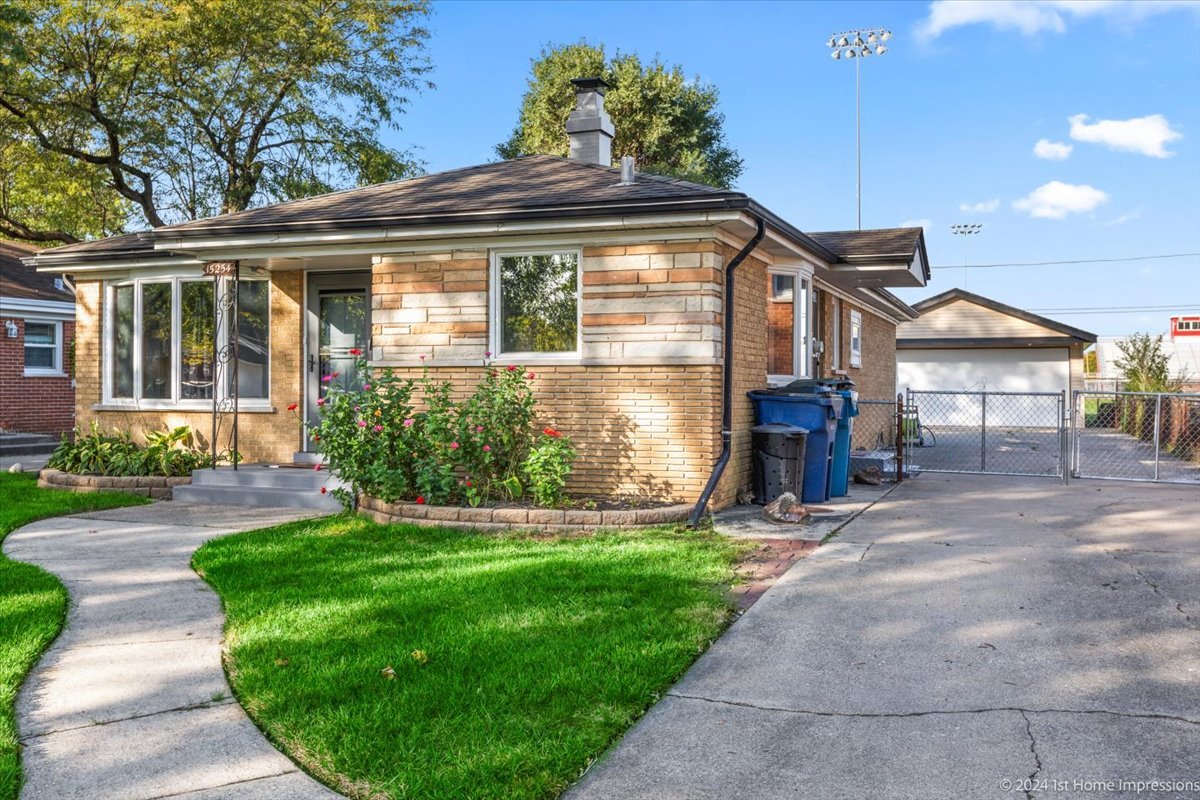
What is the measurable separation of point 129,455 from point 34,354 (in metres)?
11.9

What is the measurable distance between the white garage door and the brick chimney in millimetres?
19120

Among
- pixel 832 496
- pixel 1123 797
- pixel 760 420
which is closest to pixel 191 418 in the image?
pixel 760 420

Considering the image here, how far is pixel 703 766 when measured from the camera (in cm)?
356

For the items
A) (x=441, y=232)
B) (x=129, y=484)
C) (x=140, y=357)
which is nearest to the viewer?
(x=441, y=232)

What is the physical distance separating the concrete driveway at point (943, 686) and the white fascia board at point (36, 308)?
64.3 ft

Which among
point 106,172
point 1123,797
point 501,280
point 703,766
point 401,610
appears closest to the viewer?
point 1123,797

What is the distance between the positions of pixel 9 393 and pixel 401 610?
1900cm

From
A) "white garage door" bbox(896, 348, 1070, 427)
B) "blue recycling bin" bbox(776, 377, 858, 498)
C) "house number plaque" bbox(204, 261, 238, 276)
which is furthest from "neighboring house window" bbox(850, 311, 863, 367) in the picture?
"white garage door" bbox(896, 348, 1070, 427)

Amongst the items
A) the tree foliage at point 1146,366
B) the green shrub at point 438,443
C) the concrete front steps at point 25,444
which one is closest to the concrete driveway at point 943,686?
the green shrub at point 438,443

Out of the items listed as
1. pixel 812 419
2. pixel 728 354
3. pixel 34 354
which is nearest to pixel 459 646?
pixel 728 354

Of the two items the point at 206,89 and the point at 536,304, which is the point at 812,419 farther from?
the point at 206,89

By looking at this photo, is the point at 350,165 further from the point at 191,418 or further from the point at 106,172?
the point at 191,418

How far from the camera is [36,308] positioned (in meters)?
20.7

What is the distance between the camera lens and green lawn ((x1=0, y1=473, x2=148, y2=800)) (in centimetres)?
362
